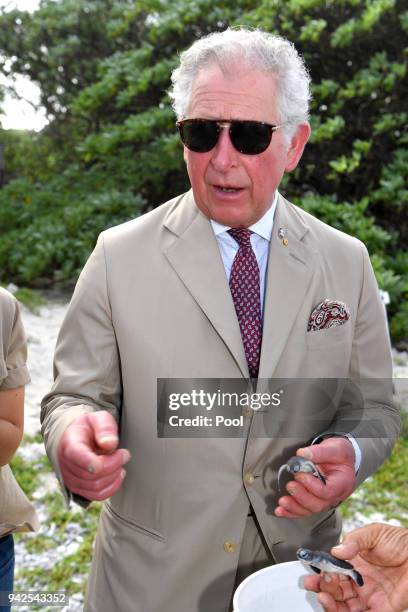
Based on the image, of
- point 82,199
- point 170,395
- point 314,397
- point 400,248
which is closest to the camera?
point 170,395

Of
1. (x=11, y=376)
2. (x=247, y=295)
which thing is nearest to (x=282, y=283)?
(x=247, y=295)

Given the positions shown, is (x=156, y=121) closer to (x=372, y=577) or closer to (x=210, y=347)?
(x=210, y=347)

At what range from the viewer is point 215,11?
23.9ft

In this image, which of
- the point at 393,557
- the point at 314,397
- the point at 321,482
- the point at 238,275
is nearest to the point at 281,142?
the point at 238,275

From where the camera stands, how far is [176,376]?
5.92ft

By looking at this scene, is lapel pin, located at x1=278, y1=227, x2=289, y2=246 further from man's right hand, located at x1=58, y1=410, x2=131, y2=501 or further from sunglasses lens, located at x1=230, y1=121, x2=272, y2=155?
man's right hand, located at x1=58, y1=410, x2=131, y2=501

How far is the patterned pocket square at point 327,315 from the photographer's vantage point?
1904 millimetres

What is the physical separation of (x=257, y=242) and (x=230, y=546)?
890 millimetres

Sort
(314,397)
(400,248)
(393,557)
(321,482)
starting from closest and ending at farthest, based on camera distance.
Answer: (393,557)
(321,482)
(314,397)
(400,248)

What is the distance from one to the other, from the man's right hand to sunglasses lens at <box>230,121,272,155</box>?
0.84 meters

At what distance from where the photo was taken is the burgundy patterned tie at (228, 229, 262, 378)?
1860 millimetres

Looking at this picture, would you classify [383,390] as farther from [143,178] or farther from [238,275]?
[143,178]

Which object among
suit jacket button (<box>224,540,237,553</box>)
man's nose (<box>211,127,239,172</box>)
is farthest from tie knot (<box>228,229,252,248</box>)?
suit jacket button (<box>224,540,237,553</box>)

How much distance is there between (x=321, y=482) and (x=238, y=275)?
63 cm
